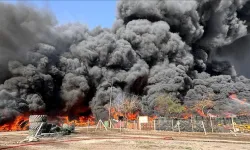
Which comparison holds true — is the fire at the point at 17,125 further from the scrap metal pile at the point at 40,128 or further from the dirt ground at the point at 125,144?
the dirt ground at the point at 125,144

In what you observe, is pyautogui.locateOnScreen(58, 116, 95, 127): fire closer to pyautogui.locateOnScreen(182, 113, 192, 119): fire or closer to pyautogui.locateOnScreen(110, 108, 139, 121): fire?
pyautogui.locateOnScreen(110, 108, 139, 121): fire

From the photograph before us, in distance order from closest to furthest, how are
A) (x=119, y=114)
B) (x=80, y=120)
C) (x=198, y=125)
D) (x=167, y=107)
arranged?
(x=198, y=125)
(x=167, y=107)
(x=119, y=114)
(x=80, y=120)

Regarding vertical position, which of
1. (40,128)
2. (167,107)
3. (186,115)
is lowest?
(40,128)

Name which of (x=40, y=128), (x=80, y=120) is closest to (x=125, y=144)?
(x=40, y=128)

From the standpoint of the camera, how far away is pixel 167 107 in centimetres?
5481

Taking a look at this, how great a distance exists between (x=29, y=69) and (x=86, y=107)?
807 inches

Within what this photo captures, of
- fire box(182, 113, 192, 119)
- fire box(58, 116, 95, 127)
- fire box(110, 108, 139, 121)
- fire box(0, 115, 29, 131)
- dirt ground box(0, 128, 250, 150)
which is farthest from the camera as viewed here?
fire box(58, 116, 95, 127)

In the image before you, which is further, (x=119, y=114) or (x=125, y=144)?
(x=119, y=114)

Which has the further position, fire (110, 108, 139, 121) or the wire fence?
fire (110, 108, 139, 121)

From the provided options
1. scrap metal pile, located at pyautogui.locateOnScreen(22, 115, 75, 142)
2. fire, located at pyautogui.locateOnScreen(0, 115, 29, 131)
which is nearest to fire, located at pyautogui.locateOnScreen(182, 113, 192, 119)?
fire, located at pyautogui.locateOnScreen(0, 115, 29, 131)

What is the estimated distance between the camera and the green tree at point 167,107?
173ft

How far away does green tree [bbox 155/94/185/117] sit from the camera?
173ft

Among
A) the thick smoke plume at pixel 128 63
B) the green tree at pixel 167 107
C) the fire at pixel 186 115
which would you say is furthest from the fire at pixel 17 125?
the fire at pixel 186 115

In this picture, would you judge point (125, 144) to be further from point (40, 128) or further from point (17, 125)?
point (17, 125)
